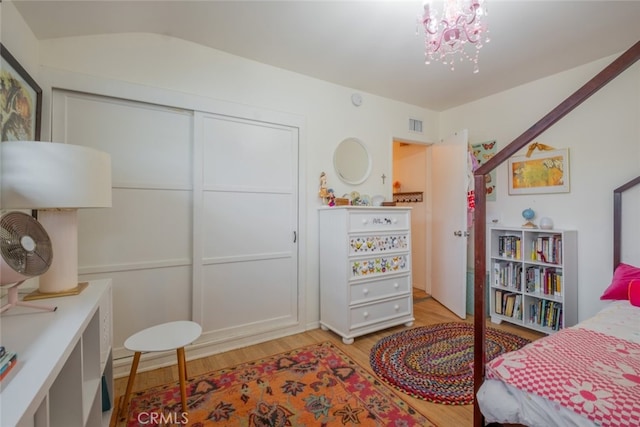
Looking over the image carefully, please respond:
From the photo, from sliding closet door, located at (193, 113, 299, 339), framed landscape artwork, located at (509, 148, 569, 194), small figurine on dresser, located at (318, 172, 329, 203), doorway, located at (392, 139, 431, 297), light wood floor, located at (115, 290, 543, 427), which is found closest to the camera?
light wood floor, located at (115, 290, 543, 427)

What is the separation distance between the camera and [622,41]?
7.26 ft

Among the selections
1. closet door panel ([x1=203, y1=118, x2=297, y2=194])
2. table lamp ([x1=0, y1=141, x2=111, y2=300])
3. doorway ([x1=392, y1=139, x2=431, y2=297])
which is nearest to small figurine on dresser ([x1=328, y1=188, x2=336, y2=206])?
closet door panel ([x1=203, y1=118, x2=297, y2=194])

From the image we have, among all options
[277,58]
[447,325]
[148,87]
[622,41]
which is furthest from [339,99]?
[447,325]

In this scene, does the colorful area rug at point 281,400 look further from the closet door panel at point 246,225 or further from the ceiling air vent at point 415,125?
the ceiling air vent at point 415,125

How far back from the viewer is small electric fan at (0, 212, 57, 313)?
3.19ft

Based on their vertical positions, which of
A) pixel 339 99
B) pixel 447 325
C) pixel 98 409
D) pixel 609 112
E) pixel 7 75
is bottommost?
pixel 447 325

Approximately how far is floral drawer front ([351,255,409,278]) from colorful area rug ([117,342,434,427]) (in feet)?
2.50

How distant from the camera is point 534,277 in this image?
2740 millimetres

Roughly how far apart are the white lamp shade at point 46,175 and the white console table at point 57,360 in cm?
43

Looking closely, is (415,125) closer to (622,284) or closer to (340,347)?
(622,284)

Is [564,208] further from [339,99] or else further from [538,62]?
[339,99]

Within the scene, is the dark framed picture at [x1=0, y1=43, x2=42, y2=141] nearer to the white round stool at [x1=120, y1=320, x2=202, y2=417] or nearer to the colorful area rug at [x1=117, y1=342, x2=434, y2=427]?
the white round stool at [x1=120, y1=320, x2=202, y2=417]

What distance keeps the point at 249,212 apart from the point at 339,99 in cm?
153

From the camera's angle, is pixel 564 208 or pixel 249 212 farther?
pixel 564 208
